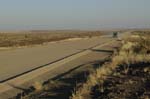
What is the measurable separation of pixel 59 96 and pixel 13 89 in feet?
10.2

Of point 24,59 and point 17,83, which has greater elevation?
point 17,83

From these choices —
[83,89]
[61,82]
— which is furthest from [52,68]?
[83,89]

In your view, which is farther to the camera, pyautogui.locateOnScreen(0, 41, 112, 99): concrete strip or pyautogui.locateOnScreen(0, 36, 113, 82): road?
pyautogui.locateOnScreen(0, 36, 113, 82): road

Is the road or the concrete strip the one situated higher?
the concrete strip

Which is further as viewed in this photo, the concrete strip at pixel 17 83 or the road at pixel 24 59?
the road at pixel 24 59

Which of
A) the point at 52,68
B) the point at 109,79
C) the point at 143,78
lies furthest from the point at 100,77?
the point at 52,68

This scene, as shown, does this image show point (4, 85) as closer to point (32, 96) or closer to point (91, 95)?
point (32, 96)

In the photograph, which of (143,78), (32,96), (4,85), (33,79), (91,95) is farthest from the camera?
(33,79)

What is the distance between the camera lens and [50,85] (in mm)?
15031

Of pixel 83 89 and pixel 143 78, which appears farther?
pixel 143 78

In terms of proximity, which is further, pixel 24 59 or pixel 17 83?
pixel 24 59

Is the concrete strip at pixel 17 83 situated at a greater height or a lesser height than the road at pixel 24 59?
greater

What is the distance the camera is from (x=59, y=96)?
12.3 meters

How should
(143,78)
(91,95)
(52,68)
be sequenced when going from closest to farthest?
(91,95), (143,78), (52,68)
